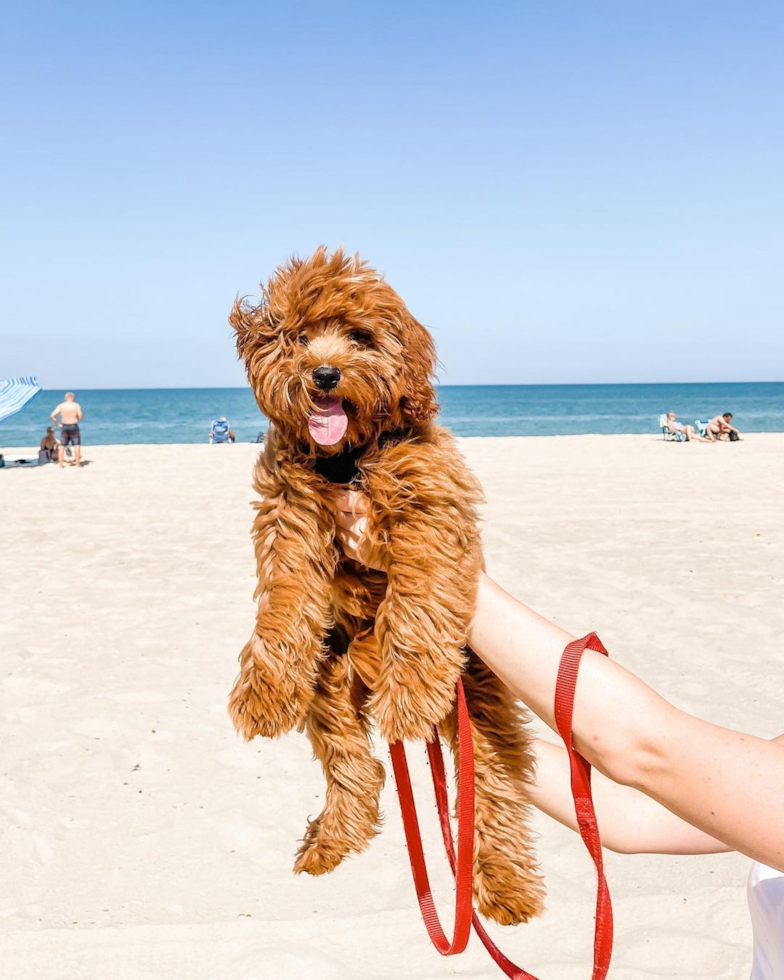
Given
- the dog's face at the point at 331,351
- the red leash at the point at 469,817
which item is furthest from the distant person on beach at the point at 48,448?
the red leash at the point at 469,817

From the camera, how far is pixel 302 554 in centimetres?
189

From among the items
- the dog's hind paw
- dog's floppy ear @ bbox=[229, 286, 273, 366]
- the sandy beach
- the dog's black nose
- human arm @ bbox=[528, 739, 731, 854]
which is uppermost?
dog's floppy ear @ bbox=[229, 286, 273, 366]

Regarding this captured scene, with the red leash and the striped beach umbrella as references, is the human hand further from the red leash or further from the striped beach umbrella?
the striped beach umbrella

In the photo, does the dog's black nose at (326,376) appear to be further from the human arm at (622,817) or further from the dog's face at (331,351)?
the human arm at (622,817)

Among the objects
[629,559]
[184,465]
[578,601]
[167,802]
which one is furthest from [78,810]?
[184,465]

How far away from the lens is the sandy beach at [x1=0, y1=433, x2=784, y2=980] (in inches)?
130

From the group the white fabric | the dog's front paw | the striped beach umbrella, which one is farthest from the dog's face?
the striped beach umbrella

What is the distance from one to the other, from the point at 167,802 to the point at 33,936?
3.71 ft

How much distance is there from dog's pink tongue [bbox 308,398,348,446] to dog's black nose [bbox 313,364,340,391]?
5 cm

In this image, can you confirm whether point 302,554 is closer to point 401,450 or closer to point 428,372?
point 401,450

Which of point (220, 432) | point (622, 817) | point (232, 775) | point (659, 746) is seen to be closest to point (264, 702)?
point (659, 746)

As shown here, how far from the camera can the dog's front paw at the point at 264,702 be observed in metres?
1.79

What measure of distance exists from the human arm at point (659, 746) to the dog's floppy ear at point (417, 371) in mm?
543

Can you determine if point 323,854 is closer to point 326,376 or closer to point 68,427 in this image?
point 326,376
